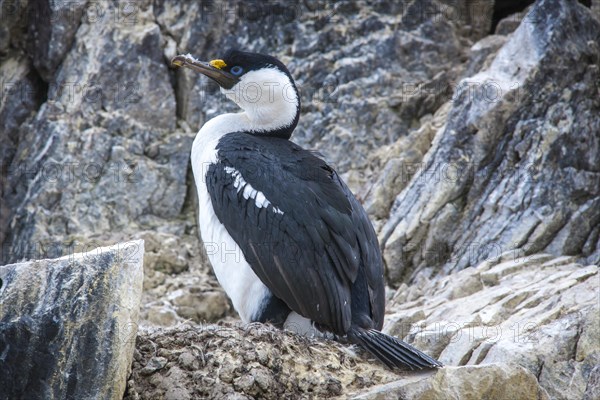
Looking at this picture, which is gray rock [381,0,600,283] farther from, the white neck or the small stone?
the small stone

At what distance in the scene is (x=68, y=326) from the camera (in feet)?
Answer: 18.0

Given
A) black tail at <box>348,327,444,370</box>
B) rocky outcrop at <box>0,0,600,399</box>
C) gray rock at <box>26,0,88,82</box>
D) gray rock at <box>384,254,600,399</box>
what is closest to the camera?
black tail at <box>348,327,444,370</box>

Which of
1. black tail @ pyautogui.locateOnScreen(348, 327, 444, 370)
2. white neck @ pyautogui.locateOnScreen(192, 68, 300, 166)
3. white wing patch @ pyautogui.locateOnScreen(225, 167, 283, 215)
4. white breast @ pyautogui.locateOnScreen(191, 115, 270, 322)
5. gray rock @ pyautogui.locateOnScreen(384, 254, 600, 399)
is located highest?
white neck @ pyautogui.locateOnScreen(192, 68, 300, 166)

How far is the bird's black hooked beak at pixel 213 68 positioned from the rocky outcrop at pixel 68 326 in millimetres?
2750

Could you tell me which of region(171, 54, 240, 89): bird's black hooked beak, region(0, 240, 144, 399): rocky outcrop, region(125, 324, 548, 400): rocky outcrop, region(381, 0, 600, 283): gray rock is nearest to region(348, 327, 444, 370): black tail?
region(125, 324, 548, 400): rocky outcrop

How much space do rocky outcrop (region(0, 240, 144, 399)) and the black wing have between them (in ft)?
4.75

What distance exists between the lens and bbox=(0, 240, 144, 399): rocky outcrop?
5.38 metres

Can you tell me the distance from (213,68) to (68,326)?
10.9ft

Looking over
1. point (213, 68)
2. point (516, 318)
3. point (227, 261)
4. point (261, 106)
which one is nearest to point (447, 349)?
point (516, 318)

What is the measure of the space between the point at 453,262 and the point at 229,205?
332 centimetres

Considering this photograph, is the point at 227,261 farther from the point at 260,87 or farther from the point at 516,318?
the point at 516,318

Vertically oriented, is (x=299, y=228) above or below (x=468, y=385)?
above

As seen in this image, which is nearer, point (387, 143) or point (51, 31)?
point (387, 143)

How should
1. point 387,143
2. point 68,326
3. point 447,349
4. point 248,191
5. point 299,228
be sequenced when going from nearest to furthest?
point 68,326, point 299,228, point 248,191, point 447,349, point 387,143
